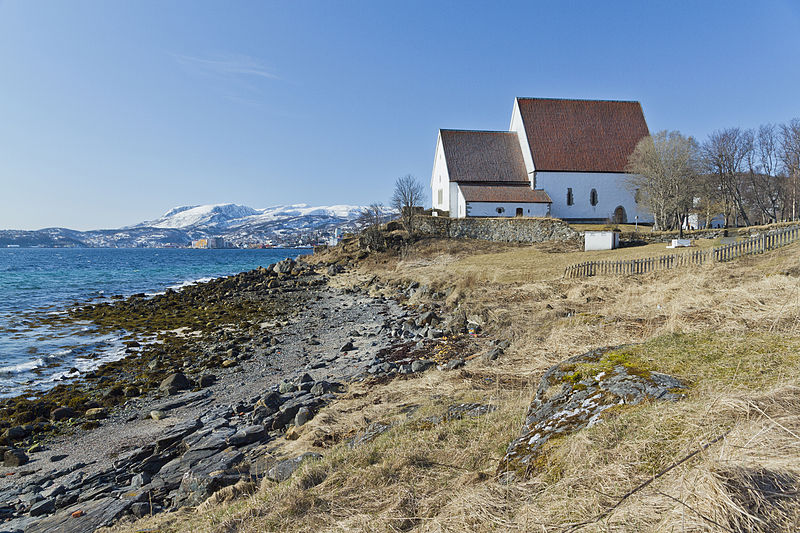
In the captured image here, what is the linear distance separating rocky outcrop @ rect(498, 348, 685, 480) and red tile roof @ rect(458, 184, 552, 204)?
39.1 metres

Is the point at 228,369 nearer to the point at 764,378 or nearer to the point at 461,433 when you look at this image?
the point at 461,433

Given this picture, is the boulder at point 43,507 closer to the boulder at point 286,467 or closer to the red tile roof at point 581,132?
the boulder at point 286,467

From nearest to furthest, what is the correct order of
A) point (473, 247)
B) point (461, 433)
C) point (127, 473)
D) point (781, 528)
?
point (781, 528) → point (461, 433) → point (127, 473) → point (473, 247)

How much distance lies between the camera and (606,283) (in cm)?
1655

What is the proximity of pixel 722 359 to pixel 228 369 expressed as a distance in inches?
533

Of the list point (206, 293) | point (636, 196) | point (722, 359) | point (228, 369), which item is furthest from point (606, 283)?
point (636, 196)

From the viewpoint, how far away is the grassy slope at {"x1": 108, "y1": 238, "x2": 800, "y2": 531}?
2.46 m

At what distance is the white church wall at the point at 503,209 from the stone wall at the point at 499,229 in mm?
1876

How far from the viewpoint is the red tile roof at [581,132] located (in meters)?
47.8

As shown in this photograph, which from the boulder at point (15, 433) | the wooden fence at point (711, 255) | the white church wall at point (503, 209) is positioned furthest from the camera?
the white church wall at point (503, 209)

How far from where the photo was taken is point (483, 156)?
4972 centimetres

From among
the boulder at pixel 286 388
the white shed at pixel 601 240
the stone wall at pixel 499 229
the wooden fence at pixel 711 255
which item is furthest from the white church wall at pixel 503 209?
the boulder at pixel 286 388

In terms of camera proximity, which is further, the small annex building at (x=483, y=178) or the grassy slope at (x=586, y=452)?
the small annex building at (x=483, y=178)

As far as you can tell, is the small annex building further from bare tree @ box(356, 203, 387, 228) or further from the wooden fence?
the wooden fence
